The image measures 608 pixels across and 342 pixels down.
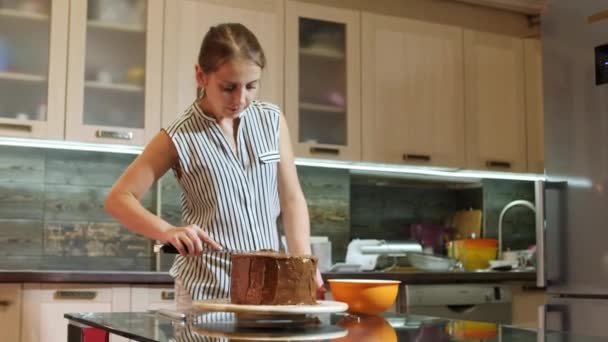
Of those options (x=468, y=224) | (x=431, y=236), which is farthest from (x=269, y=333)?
(x=468, y=224)

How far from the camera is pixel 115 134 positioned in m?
3.01

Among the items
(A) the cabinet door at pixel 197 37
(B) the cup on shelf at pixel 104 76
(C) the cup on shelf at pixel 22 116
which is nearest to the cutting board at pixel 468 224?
(A) the cabinet door at pixel 197 37

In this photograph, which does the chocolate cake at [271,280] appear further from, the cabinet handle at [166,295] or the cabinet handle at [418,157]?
the cabinet handle at [418,157]

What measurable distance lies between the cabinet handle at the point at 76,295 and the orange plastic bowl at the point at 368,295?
1460 millimetres

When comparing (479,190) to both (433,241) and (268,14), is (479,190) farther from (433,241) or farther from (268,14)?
(268,14)

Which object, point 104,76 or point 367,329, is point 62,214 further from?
point 367,329

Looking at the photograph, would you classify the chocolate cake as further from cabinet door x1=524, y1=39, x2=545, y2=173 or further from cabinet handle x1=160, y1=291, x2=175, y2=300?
cabinet door x1=524, y1=39, x2=545, y2=173

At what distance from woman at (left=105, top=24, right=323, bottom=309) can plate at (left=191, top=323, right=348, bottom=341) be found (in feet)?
1.39

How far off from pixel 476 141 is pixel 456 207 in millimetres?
475

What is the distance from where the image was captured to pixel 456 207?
412cm

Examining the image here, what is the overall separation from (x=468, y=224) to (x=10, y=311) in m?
2.32

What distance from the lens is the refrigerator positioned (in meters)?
2.42

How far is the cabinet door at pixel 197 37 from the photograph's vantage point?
3146 mm

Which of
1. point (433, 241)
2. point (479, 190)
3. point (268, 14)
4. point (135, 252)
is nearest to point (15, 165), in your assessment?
point (135, 252)
